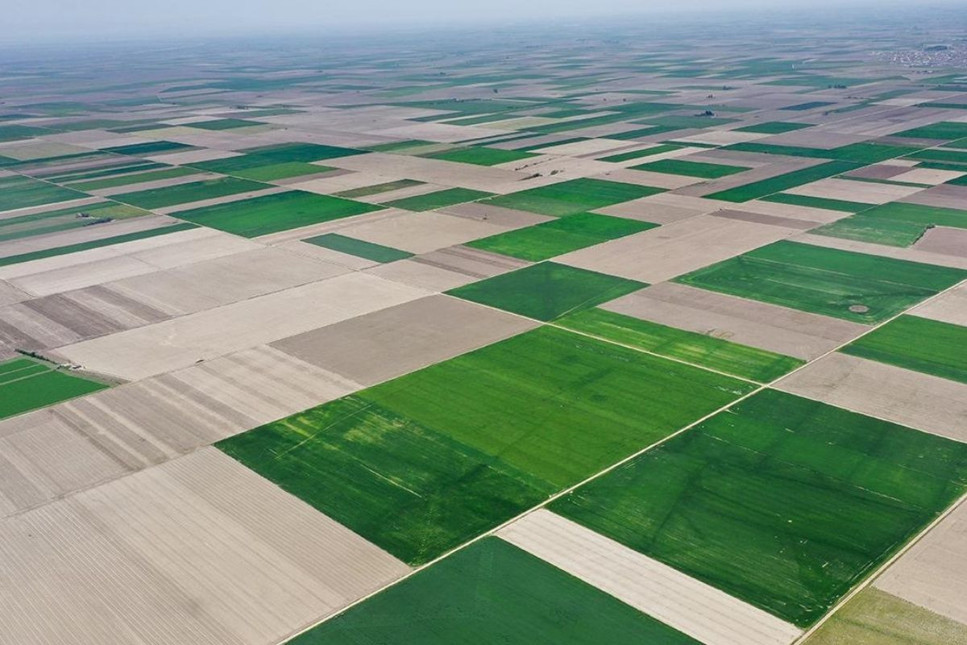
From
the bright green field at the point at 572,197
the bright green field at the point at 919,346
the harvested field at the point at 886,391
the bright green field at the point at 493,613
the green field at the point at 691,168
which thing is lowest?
the bright green field at the point at 493,613

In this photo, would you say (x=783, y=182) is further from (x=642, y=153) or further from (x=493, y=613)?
(x=493, y=613)

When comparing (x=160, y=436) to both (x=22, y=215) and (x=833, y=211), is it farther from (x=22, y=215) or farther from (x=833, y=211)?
(x=833, y=211)

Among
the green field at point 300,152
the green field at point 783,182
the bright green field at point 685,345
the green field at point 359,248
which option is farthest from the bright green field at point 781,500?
the green field at point 300,152

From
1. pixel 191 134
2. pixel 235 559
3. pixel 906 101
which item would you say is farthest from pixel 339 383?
pixel 906 101

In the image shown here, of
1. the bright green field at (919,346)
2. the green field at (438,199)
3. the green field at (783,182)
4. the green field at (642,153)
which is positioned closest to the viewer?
the bright green field at (919,346)

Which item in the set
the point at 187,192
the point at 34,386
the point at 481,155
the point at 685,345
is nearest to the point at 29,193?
the point at 187,192

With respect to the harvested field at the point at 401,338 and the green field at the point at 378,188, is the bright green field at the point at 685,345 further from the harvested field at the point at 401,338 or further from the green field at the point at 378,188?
the green field at the point at 378,188
